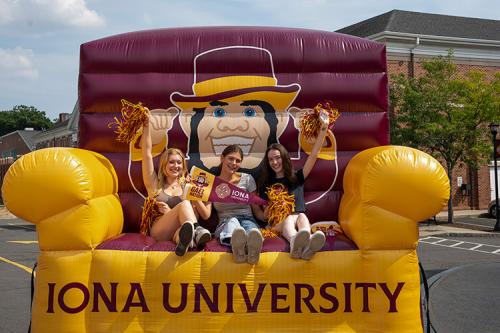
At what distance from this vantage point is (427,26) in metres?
22.1

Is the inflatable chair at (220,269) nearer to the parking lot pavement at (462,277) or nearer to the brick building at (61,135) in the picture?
the parking lot pavement at (462,277)

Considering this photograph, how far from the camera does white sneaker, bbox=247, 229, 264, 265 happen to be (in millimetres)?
3463

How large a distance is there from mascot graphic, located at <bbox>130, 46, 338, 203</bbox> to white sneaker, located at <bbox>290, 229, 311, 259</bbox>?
1.55 m

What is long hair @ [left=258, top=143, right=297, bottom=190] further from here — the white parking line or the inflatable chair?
the white parking line

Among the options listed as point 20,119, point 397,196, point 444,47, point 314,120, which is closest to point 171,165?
point 314,120

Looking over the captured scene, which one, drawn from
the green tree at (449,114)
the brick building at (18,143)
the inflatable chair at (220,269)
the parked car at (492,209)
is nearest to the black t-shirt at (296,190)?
the inflatable chair at (220,269)

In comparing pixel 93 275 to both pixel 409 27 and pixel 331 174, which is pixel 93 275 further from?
pixel 409 27

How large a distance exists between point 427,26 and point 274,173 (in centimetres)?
1976

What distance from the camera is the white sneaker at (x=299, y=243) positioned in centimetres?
351

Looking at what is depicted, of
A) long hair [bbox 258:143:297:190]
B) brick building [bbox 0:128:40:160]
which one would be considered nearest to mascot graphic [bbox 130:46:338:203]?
long hair [bbox 258:143:297:190]

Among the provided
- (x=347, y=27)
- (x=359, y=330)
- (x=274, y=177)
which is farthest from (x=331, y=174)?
(x=347, y=27)

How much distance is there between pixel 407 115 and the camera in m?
16.4

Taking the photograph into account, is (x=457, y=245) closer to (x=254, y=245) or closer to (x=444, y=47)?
(x=254, y=245)

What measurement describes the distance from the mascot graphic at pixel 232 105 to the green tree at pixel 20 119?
75.6 m
